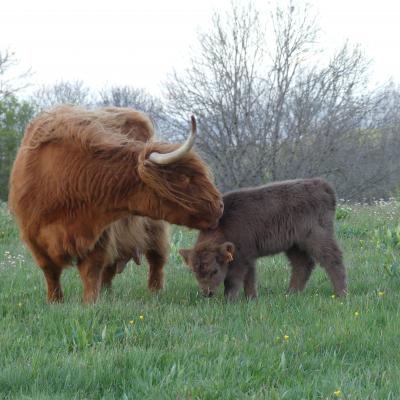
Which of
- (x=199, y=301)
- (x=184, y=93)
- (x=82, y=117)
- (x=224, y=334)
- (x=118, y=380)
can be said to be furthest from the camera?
(x=184, y=93)

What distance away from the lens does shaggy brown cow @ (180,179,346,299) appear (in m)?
6.00

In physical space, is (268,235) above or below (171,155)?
below

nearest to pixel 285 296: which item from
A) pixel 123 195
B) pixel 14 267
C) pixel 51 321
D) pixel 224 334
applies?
pixel 224 334

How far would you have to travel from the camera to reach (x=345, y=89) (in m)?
23.4

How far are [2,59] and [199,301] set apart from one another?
41415 mm

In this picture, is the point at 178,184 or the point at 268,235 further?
the point at 268,235

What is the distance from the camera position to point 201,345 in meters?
4.04

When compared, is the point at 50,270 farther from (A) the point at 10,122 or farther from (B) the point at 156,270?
(A) the point at 10,122

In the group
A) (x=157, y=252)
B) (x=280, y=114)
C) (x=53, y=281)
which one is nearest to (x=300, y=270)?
(x=157, y=252)

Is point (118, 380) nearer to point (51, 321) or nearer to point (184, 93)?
point (51, 321)

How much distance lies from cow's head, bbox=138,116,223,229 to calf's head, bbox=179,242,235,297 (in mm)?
798

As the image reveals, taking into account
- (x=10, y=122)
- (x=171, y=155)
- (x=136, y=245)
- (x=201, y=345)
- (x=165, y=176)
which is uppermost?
(x=10, y=122)

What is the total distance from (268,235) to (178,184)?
66.7 inches

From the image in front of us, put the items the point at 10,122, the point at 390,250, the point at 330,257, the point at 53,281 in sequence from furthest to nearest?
1. the point at 10,122
2. the point at 390,250
3. the point at 330,257
4. the point at 53,281
